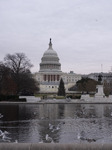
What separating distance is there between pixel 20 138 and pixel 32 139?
67 cm

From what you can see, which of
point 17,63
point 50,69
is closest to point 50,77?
point 50,69

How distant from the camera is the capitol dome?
159 m

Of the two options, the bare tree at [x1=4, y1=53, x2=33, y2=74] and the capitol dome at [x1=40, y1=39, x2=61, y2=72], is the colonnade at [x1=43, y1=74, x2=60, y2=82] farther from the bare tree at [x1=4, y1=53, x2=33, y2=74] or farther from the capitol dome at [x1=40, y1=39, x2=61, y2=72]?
the bare tree at [x1=4, y1=53, x2=33, y2=74]

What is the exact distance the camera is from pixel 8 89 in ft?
213

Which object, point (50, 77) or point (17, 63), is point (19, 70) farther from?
point (50, 77)

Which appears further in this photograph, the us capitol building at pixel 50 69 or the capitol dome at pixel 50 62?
the capitol dome at pixel 50 62

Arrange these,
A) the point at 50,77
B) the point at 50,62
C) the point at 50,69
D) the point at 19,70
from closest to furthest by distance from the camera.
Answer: the point at 19,70, the point at 50,62, the point at 50,69, the point at 50,77

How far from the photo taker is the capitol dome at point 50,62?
159m

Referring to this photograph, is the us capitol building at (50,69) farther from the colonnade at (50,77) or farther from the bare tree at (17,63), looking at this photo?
the bare tree at (17,63)

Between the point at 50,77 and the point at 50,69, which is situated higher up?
the point at 50,69

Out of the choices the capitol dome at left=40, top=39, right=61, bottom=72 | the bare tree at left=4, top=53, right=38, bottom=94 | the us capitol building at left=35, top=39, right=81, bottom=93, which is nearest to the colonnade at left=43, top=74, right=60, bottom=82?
the us capitol building at left=35, top=39, right=81, bottom=93

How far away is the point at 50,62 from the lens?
158875mm

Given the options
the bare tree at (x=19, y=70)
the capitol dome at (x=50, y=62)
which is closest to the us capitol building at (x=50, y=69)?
the capitol dome at (x=50, y=62)

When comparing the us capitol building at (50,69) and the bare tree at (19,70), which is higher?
the us capitol building at (50,69)
